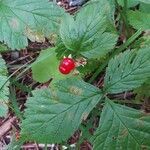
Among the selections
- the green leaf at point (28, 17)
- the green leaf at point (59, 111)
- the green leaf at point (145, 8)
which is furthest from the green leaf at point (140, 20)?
the green leaf at point (59, 111)

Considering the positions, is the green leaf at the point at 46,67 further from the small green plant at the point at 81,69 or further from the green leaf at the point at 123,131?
the green leaf at the point at 123,131

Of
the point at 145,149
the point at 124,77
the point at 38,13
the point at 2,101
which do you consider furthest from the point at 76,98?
the point at 38,13

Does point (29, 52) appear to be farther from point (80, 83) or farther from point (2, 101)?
point (80, 83)

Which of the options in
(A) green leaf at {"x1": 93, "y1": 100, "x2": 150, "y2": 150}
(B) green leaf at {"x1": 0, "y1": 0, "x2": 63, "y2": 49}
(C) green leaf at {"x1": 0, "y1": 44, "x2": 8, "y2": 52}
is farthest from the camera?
(C) green leaf at {"x1": 0, "y1": 44, "x2": 8, "y2": 52}

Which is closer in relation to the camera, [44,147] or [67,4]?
[44,147]

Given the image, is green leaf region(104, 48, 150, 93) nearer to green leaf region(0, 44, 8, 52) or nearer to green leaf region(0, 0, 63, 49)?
green leaf region(0, 0, 63, 49)

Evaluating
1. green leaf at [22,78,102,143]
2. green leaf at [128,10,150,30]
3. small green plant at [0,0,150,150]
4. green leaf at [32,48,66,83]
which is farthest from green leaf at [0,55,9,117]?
green leaf at [128,10,150,30]

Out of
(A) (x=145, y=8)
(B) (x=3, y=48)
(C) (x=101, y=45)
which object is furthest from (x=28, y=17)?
(A) (x=145, y=8)
